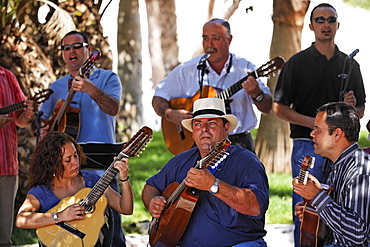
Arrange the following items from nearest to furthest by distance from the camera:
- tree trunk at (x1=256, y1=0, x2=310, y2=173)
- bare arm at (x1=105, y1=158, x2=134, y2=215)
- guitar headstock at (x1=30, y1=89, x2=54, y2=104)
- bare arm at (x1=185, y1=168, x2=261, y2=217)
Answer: bare arm at (x1=185, y1=168, x2=261, y2=217) → bare arm at (x1=105, y1=158, x2=134, y2=215) → guitar headstock at (x1=30, y1=89, x2=54, y2=104) → tree trunk at (x1=256, y1=0, x2=310, y2=173)

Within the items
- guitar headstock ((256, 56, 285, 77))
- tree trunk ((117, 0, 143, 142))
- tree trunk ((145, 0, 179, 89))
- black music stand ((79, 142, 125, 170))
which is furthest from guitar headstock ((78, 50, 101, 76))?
tree trunk ((145, 0, 179, 89))

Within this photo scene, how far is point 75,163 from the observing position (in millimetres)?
4395

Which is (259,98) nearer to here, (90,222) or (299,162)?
(299,162)

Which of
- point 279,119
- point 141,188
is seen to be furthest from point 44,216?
point 279,119

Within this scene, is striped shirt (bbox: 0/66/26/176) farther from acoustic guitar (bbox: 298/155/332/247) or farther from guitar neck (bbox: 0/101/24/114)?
acoustic guitar (bbox: 298/155/332/247)

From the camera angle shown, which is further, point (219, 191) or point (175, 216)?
point (175, 216)

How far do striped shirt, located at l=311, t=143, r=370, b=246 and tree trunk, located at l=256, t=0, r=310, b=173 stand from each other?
5.68 meters

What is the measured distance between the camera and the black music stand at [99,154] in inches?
208

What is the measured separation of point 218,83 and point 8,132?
73.4 inches

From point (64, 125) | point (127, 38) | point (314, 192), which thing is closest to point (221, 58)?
point (64, 125)

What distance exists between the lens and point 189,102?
5.70 metres

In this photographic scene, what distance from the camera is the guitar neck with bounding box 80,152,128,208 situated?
13.7ft

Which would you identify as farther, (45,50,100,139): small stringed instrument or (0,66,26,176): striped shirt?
(0,66,26,176): striped shirt

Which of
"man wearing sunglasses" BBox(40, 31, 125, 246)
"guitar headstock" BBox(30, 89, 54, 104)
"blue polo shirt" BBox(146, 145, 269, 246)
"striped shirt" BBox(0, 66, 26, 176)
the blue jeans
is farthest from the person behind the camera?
"striped shirt" BBox(0, 66, 26, 176)
